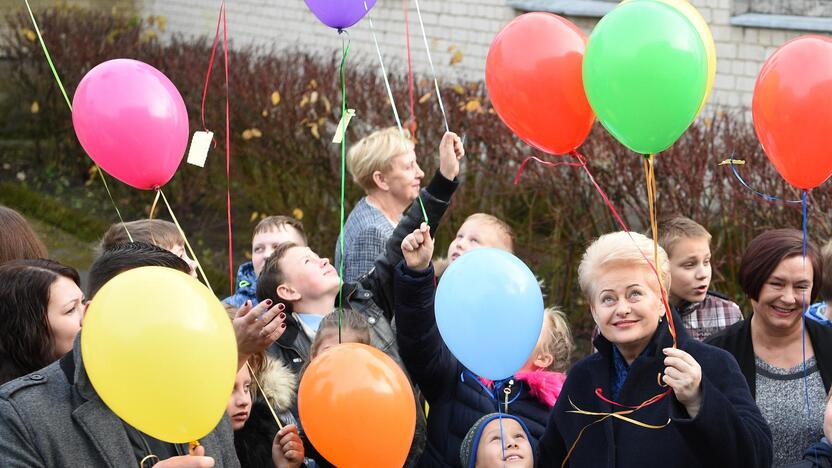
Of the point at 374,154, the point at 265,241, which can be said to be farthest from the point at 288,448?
the point at 374,154

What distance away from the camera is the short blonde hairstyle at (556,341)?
4.10 m

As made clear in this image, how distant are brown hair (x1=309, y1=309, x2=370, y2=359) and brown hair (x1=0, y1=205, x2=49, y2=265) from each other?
1.03 meters

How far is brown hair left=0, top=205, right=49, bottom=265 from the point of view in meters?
4.01

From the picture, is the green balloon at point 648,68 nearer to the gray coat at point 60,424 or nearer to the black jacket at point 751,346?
the black jacket at point 751,346

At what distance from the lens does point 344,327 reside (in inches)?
150

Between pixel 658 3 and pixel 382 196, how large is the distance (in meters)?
2.01

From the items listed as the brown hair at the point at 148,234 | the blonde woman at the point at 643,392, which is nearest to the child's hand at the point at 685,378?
the blonde woman at the point at 643,392

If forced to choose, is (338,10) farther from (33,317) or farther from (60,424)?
(60,424)

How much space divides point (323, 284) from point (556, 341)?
33.6 inches

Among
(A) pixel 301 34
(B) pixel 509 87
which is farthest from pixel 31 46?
(B) pixel 509 87

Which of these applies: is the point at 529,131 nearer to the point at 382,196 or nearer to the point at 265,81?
the point at 382,196

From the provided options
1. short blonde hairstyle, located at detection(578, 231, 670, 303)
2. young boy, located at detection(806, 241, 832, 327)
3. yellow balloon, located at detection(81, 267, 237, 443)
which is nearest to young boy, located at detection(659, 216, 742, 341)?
young boy, located at detection(806, 241, 832, 327)

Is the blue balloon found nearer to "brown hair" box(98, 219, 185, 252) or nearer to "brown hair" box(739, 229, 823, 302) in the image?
"brown hair" box(739, 229, 823, 302)

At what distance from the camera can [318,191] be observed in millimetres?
8461
